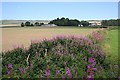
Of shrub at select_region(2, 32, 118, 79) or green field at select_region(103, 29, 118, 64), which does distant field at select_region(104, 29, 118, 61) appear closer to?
green field at select_region(103, 29, 118, 64)

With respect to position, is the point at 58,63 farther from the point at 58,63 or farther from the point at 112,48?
the point at 112,48

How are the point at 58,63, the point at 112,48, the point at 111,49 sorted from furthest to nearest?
the point at 112,48 < the point at 111,49 < the point at 58,63

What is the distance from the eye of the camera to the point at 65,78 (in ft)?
23.8

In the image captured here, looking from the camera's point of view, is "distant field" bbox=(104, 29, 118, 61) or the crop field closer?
the crop field

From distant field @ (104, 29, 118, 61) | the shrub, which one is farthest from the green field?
the shrub

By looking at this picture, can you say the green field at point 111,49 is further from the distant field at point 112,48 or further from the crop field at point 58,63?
the crop field at point 58,63

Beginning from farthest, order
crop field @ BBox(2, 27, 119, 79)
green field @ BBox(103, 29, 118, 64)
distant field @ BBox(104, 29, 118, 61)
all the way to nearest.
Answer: distant field @ BBox(104, 29, 118, 61)
green field @ BBox(103, 29, 118, 64)
crop field @ BBox(2, 27, 119, 79)

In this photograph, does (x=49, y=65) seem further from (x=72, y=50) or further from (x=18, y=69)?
(x=72, y=50)

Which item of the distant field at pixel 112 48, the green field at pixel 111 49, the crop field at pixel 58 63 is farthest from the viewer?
the distant field at pixel 112 48

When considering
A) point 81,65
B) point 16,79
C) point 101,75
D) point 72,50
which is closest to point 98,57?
point 72,50

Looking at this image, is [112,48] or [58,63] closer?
[58,63]

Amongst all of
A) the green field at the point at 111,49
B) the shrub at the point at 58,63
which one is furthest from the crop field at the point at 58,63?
the green field at the point at 111,49

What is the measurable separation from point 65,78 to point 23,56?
4231 mm

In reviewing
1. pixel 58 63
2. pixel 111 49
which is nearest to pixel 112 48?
pixel 111 49
